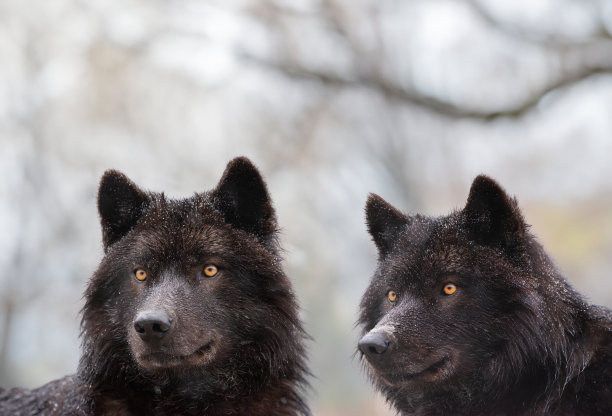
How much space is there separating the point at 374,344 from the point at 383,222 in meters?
1.41

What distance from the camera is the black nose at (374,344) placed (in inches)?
165

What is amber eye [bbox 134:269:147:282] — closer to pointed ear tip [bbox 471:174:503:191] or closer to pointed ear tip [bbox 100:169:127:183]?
pointed ear tip [bbox 100:169:127:183]

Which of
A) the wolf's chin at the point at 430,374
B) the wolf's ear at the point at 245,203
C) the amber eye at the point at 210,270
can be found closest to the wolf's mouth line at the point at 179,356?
the amber eye at the point at 210,270

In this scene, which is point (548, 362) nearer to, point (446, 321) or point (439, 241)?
point (446, 321)

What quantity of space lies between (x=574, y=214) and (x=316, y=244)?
17.6 ft

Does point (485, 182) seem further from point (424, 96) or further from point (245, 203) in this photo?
point (424, 96)

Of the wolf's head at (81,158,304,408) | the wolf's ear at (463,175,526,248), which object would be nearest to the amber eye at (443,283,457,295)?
the wolf's ear at (463,175,526,248)

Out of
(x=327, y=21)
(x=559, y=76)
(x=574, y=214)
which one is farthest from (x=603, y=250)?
(x=327, y=21)

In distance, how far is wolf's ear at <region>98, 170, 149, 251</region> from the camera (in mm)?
5098

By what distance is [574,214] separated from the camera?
43.1 ft

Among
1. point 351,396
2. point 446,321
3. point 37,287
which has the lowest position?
point 37,287

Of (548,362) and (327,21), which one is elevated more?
(327,21)

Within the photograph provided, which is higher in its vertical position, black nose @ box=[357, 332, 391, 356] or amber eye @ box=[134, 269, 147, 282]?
black nose @ box=[357, 332, 391, 356]

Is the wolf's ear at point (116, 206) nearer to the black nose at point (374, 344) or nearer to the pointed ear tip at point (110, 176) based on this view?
the pointed ear tip at point (110, 176)
